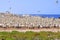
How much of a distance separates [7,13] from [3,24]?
766 inches

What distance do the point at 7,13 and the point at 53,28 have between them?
24671 mm

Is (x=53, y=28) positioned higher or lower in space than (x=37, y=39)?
lower

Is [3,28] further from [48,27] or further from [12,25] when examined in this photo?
[48,27]

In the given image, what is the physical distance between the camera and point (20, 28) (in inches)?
2319

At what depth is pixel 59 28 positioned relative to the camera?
5925 centimetres

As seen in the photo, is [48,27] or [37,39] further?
[48,27]

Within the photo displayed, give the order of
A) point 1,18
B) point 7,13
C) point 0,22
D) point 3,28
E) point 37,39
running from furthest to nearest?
point 7,13, point 1,18, point 0,22, point 3,28, point 37,39

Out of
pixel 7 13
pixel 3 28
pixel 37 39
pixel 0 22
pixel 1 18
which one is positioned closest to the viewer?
pixel 37 39

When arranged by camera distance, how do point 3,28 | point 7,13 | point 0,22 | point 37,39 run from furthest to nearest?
point 7,13
point 0,22
point 3,28
point 37,39

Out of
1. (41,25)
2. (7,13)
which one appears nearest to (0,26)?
(41,25)

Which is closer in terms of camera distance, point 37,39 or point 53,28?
point 37,39

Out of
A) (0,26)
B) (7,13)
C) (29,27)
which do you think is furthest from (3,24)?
(7,13)

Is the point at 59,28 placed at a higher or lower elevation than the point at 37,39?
lower

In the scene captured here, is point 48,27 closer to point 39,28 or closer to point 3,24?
point 39,28
